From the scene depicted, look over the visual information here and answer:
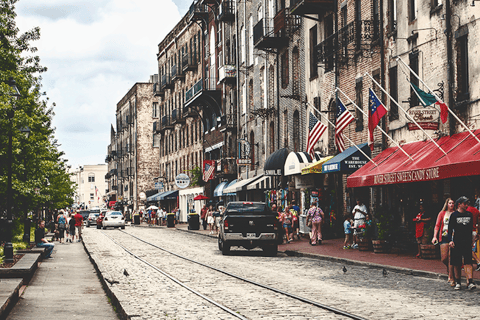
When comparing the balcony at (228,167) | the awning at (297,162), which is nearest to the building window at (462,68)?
the awning at (297,162)

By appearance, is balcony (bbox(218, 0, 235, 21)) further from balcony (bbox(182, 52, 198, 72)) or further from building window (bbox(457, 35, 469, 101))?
building window (bbox(457, 35, 469, 101))

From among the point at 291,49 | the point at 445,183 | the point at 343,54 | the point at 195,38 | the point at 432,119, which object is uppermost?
the point at 195,38

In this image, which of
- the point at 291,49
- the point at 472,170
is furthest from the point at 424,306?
the point at 291,49

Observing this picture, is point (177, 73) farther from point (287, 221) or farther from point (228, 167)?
point (287, 221)

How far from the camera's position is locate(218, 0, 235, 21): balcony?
5075 centimetres

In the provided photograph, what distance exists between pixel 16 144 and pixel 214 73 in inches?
1262

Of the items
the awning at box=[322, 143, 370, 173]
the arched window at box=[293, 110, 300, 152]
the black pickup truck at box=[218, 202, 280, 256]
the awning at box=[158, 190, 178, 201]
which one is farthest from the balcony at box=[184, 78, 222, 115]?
the black pickup truck at box=[218, 202, 280, 256]

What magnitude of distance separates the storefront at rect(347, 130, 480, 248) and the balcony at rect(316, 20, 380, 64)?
15.1 feet

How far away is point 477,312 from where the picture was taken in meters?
10.5

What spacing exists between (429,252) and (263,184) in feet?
71.1

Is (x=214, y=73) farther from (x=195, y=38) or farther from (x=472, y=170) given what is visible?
(x=472, y=170)

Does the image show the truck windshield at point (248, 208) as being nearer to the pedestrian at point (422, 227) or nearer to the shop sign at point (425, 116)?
the pedestrian at point (422, 227)

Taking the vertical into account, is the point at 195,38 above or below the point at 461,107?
above

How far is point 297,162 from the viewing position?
105 ft
